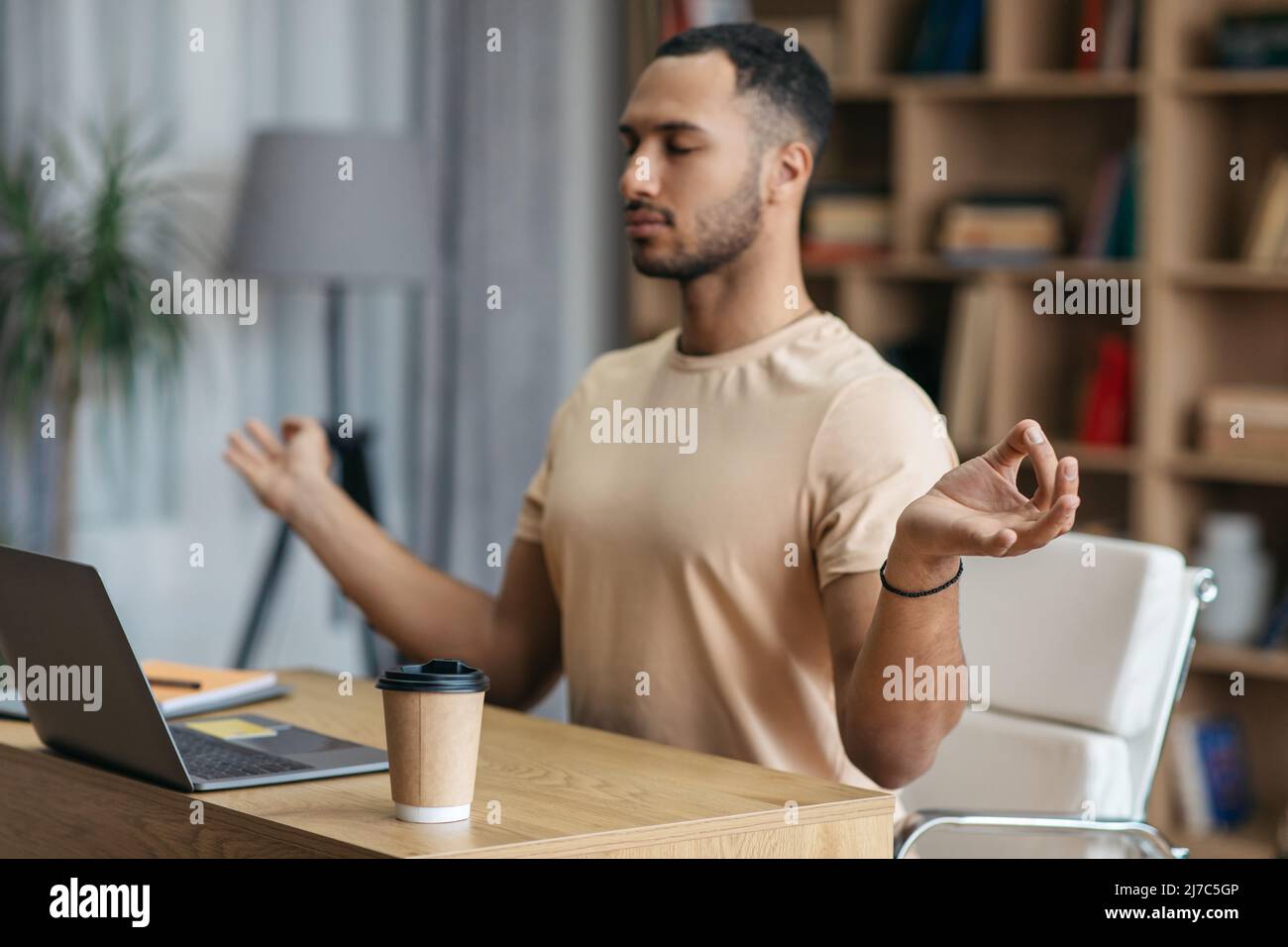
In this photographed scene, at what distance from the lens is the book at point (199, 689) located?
1.83 meters

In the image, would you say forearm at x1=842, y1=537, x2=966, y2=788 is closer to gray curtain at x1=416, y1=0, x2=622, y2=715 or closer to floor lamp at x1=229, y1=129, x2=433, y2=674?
floor lamp at x1=229, y1=129, x2=433, y2=674

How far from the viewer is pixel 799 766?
1.93 m

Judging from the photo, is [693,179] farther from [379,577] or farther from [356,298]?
[356,298]

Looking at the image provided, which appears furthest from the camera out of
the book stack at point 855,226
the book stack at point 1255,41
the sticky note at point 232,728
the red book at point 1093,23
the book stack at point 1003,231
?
the book stack at point 855,226

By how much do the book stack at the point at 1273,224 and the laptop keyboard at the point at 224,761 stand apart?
2.60m

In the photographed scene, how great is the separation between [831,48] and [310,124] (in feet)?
4.05

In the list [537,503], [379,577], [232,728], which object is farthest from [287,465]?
[232,728]

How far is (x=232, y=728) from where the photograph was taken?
1740 mm

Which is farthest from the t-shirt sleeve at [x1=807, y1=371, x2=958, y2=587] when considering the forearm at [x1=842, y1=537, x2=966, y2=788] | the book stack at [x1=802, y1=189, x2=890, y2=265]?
the book stack at [x1=802, y1=189, x2=890, y2=265]

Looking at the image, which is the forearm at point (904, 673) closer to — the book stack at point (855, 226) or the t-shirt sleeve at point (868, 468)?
the t-shirt sleeve at point (868, 468)

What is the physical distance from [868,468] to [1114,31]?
2.18 m

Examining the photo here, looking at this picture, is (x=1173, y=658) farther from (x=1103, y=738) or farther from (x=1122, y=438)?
(x=1122, y=438)

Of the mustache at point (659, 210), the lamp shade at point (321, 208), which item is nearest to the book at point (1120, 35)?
the lamp shade at point (321, 208)
